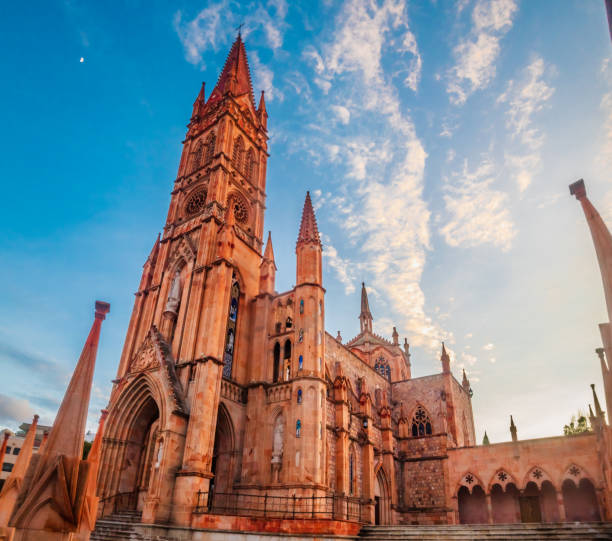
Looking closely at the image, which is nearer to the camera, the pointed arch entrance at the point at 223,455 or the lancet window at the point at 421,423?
the pointed arch entrance at the point at 223,455

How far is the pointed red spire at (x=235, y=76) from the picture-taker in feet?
119

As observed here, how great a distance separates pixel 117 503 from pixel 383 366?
31.9 metres

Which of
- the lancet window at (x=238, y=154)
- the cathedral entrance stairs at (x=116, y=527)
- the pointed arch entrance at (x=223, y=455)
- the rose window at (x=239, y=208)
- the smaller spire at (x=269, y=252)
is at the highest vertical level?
the lancet window at (x=238, y=154)

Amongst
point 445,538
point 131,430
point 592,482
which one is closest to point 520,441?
point 592,482

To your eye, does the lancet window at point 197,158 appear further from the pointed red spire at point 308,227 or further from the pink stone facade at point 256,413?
the pointed red spire at point 308,227

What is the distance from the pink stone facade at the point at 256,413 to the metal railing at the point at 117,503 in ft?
0.27

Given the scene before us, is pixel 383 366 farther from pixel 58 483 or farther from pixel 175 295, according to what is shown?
pixel 58 483

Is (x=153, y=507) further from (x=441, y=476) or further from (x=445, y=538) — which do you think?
(x=441, y=476)

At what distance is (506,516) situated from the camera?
28219 mm

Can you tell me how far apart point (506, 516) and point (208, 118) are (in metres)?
37.0

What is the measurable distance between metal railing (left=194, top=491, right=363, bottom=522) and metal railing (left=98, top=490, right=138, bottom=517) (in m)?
4.22

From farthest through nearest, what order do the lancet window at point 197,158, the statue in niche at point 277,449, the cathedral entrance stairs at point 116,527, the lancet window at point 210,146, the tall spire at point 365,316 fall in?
the tall spire at point 365,316, the lancet window at point 197,158, the lancet window at point 210,146, the statue in niche at point 277,449, the cathedral entrance stairs at point 116,527

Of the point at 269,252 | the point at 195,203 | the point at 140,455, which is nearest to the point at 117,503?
the point at 140,455

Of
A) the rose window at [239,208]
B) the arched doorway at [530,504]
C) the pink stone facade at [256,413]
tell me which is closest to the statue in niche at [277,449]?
the pink stone facade at [256,413]
